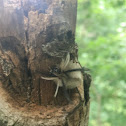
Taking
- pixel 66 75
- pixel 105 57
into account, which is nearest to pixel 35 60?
pixel 66 75

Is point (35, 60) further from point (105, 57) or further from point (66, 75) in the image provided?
point (105, 57)

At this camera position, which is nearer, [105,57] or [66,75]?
[66,75]

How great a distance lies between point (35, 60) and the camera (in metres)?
0.90

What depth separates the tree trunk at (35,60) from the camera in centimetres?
87

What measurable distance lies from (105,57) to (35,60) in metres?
2.99

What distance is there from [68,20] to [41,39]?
19cm

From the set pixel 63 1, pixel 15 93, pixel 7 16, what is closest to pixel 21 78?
pixel 15 93

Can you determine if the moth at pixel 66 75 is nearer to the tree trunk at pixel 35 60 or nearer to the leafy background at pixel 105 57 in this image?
the tree trunk at pixel 35 60

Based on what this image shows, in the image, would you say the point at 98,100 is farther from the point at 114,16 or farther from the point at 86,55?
the point at 114,16

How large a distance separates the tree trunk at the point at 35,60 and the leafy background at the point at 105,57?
1.93 m

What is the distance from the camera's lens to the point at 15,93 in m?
0.98

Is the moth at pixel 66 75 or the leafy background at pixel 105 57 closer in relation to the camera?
the moth at pixel 66 75

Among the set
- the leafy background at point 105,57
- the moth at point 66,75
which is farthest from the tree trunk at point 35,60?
the leafy background at point 105,57

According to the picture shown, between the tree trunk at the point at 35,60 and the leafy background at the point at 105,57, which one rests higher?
the tree trunk at the point at 35,60
